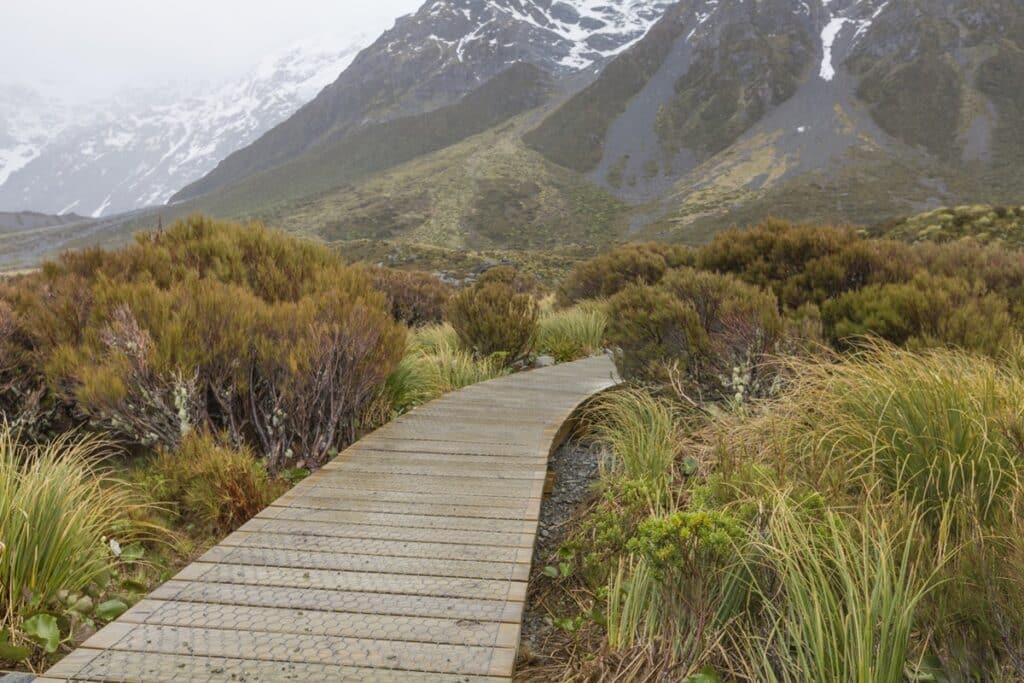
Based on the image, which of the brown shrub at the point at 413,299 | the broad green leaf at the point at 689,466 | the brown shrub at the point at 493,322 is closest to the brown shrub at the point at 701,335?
the broad green leaf at the point at 689,466

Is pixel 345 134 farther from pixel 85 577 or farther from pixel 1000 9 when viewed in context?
pixel 85 577

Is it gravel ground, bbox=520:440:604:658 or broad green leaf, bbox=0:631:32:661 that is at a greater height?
broad green leaf, bbox=0:631:32:661

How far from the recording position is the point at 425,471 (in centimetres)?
389

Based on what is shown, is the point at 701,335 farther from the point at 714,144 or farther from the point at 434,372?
the point at 714,144

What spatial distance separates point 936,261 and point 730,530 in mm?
7223

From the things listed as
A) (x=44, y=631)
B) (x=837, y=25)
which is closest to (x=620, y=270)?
(x=44, y=631)

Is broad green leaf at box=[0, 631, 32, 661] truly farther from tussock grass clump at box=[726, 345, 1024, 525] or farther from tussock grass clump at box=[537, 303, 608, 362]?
tussock grass clump at box=[537, 303, 608, 362]

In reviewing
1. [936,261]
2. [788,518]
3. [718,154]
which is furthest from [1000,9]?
[788,518]

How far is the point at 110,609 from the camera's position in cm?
254

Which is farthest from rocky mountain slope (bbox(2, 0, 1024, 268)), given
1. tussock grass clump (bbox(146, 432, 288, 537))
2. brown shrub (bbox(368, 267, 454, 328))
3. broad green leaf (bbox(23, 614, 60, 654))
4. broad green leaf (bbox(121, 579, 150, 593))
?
broad green leaf (bbox(23, 614, 60, 654))

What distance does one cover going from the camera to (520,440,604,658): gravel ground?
292 cm

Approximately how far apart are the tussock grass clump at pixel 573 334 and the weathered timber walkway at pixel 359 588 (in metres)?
5.72

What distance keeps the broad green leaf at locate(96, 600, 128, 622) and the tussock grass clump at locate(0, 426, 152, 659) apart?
184mm

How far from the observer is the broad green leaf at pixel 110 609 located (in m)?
2.52
